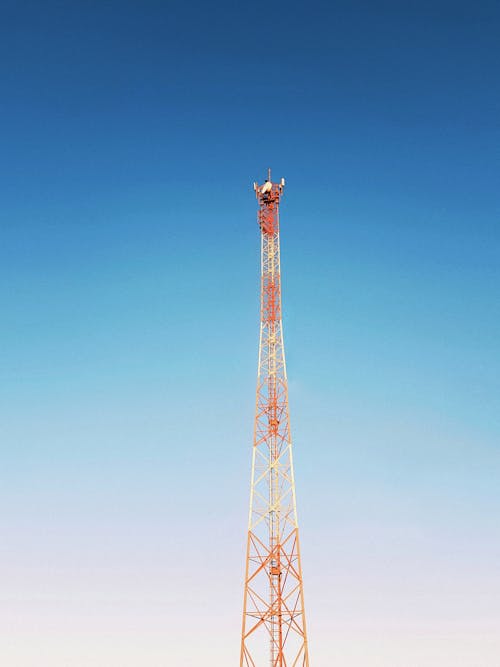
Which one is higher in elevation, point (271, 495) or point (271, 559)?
point (271, 495)

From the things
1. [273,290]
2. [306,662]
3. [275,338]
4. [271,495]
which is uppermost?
[273,290]

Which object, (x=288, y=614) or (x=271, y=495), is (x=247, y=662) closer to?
(x=288, y=614)

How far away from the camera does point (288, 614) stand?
5684 centimetres

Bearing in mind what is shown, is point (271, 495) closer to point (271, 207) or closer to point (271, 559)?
point (271, 559)

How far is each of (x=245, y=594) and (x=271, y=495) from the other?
7688mm

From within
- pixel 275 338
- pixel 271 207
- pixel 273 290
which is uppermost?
pixel 271 207

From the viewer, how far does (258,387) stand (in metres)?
63.1

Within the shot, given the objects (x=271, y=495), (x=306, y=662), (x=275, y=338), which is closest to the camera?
(x=306, y=662)

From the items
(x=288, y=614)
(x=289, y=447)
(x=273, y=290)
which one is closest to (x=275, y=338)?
(x=273, y=290)

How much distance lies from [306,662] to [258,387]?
21.2m

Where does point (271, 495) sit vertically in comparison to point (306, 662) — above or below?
above

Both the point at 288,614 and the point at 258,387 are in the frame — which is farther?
the point at 258,387

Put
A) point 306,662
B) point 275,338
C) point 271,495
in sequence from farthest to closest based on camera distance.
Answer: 1. point 275,338
2. point 271,495
3. point 306,662

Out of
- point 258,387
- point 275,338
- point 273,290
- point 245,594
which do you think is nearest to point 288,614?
point 245,594
